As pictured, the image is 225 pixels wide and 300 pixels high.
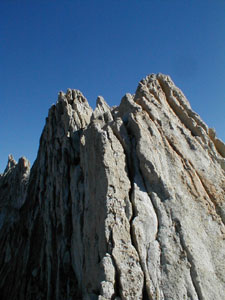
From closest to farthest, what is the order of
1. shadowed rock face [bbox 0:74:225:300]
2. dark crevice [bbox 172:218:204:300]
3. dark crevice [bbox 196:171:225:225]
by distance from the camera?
dark crevice [bbox 172:218:204:300]
shadowed rock face [bbox 0:74:225:300]
dark crevice [bbox 196:171:225:225]

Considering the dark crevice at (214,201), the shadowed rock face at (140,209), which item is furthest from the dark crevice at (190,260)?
the dark crevice at (214,201)

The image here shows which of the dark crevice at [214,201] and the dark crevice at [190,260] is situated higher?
the dark crevice at [214,201]

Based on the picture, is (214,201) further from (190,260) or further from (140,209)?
(140,209)

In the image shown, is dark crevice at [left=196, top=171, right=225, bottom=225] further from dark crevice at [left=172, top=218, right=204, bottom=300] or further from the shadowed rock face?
dark crevice at [left=172, top=218, right=204, bottom=300]

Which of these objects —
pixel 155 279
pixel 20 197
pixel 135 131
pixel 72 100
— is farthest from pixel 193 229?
pixel 20 197

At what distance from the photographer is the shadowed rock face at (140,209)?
35.5ft

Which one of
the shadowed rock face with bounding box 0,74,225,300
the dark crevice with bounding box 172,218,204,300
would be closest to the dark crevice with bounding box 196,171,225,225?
the shadowed rock face with bounding box 0,74,225,300

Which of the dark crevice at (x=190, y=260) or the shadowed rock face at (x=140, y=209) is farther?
the shadowed rock face at (x=140, y=209)

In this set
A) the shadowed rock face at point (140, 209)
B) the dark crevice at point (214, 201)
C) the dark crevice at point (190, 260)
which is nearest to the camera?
the dark crevice at point (190, 260)

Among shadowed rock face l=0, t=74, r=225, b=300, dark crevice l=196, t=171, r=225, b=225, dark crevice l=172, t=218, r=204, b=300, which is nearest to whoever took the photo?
dark crevice l=172, t=218, r=204, b=300

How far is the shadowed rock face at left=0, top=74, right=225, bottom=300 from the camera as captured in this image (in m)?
10.8

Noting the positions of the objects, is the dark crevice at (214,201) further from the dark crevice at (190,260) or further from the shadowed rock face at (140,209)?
the dark crevice at (190,260)

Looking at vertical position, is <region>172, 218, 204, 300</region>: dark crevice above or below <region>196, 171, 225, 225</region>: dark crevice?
below

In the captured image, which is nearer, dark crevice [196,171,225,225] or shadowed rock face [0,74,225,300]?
shadowed rock face [0,74,225,300]
